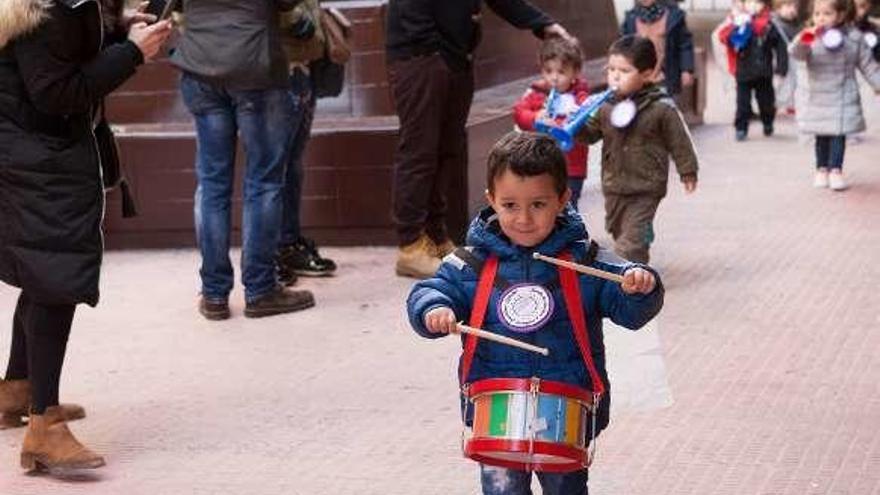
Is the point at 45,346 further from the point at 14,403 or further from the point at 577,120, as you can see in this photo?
the point at 577,120

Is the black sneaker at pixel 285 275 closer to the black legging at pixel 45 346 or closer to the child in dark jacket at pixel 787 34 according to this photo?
the black legging at pixel 45 346

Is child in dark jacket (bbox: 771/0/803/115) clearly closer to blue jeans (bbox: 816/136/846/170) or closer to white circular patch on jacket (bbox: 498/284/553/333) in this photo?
blue jeans (bbox: 816/136/846/170)

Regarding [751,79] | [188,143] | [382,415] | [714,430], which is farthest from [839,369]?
[751,79]

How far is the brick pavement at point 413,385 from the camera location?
546 centimetres

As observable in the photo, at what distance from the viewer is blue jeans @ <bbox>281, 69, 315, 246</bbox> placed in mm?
8352

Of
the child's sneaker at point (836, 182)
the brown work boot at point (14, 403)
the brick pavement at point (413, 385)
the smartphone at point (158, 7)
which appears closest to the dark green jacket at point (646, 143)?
the brick pavement at point (413, 385)

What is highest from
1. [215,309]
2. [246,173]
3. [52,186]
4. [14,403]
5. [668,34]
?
[52,186]

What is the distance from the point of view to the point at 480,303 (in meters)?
4.08

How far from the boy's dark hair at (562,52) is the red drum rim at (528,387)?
5.06 meters

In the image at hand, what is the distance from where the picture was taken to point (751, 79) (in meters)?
14.7

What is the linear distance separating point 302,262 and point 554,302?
4.90 m

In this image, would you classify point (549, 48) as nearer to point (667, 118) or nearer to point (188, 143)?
point (667, 118)

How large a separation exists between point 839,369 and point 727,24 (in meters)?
8.64

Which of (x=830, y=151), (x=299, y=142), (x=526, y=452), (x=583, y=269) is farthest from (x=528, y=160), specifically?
(x=830, y=151)
